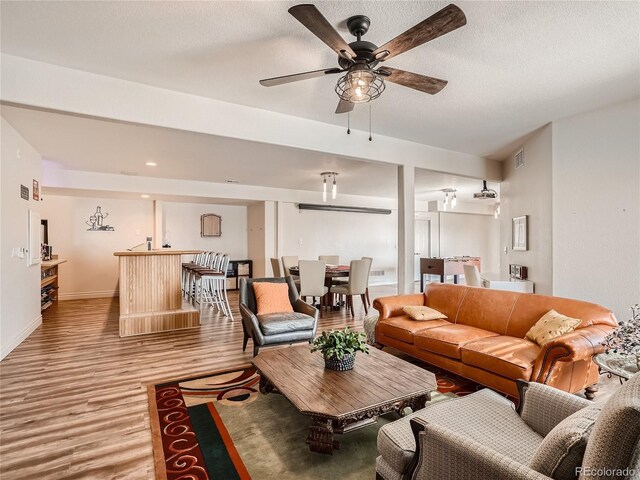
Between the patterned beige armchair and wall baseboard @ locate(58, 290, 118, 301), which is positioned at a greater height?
the patterned beige armchair

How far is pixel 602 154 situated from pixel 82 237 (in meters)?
9.21

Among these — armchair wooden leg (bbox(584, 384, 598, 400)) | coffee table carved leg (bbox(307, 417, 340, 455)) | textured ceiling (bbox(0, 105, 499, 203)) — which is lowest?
armchair wooden leg (bbox(584, 384, 598, 400))

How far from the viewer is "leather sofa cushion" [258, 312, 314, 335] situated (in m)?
3.61

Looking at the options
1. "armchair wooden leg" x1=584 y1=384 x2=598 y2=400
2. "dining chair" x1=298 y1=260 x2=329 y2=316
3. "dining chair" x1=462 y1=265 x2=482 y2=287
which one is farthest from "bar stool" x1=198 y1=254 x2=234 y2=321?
"armchair wooden leg" x1=584 y1=384 x2=598 y2=400

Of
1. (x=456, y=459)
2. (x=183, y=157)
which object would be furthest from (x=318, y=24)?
(x=183, y=157)

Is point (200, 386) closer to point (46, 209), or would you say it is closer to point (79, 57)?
point (79, 57)

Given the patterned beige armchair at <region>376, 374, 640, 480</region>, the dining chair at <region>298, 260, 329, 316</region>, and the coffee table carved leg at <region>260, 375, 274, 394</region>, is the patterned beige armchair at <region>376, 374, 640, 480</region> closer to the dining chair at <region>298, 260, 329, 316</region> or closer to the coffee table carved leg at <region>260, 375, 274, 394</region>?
the coffee table carved leg at <region>260, 375, 274, 394</region>

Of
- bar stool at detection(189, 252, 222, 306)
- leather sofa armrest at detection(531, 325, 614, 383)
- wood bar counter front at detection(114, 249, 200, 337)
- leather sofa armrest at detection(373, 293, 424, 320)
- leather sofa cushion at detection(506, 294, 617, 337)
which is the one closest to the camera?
leather sofa armrest at detection(531, 325, 614, 383)

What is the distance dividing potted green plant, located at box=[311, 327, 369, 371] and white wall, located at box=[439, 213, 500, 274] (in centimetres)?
958

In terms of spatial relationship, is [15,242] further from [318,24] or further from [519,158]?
[519,158]

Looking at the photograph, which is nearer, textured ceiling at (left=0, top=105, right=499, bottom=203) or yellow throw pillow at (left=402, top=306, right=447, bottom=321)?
yellow throw pillow at (left=402, top=306, right=447, bottom=321)

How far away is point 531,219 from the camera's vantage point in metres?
4.81

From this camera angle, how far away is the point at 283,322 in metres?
3.69

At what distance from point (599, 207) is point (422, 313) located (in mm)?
2357
